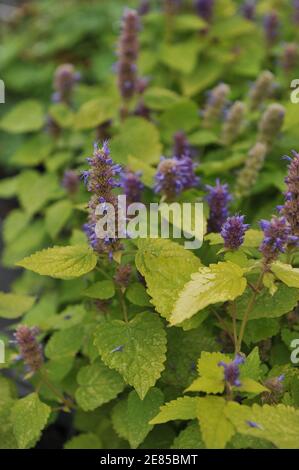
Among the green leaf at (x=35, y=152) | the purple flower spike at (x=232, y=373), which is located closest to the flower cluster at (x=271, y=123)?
the green leaf at (x=35, y=152)

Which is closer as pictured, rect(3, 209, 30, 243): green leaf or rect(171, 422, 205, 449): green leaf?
rect(171, 422, 205, 449): green leaf

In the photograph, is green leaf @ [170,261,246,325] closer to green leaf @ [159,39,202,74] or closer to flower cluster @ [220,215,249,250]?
flower cluster @ [220,215,249,250]

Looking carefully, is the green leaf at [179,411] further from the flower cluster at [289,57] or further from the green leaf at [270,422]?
the flower cluster at [289,57]

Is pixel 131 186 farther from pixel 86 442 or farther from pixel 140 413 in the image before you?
pixel 86 442

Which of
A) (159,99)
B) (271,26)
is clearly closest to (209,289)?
(159,99)

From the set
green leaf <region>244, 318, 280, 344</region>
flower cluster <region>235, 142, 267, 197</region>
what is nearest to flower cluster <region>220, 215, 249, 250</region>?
green leaf <region>244, 318, 280, 344</region>

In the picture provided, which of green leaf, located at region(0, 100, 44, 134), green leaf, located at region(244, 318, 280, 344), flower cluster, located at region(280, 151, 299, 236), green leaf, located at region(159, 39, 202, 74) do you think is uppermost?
green leaf, located at region(159, 39, 202, 74)

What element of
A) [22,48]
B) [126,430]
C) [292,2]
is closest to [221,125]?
[292,2]
